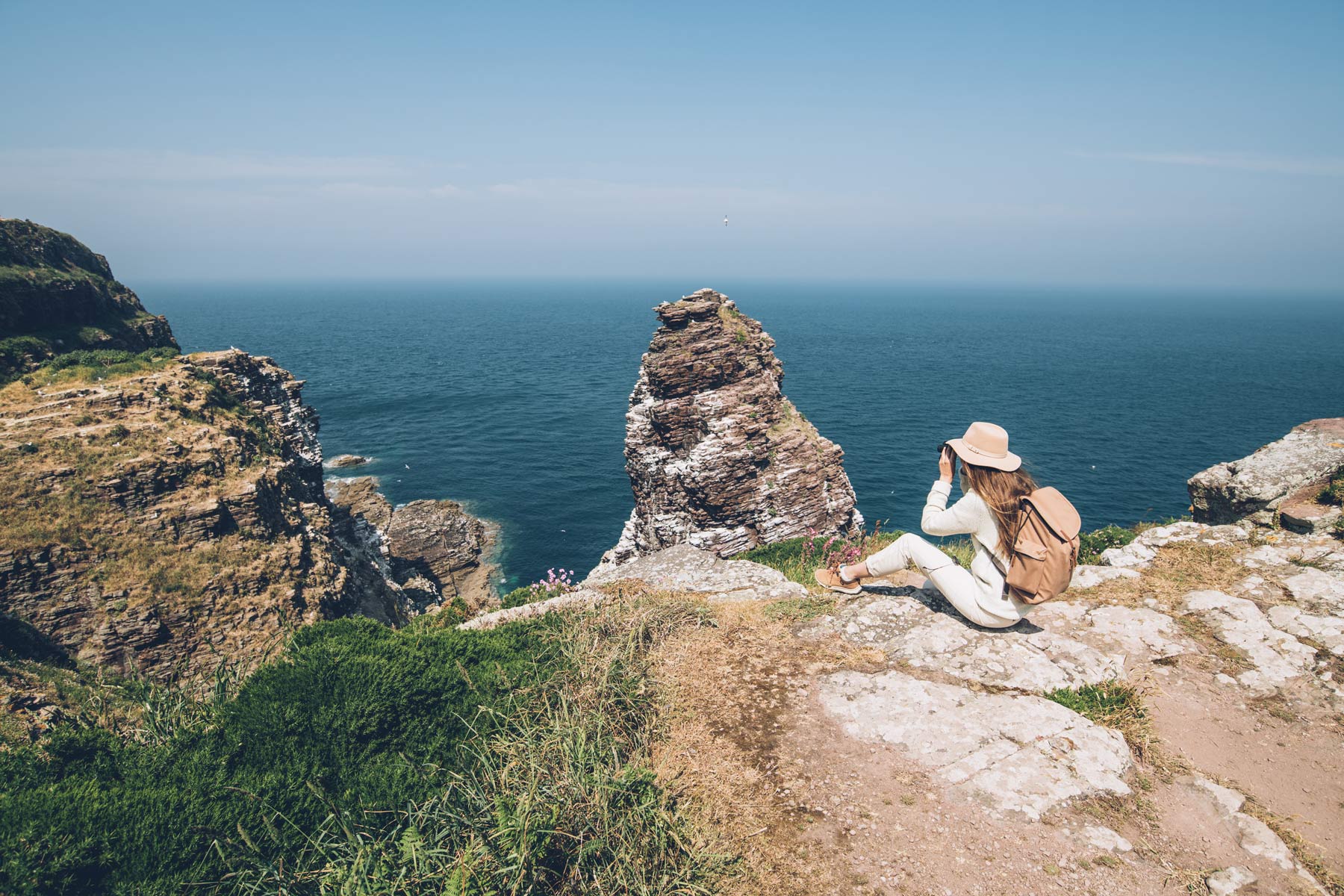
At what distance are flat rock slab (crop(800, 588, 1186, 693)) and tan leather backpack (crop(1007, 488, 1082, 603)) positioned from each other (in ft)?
3.54

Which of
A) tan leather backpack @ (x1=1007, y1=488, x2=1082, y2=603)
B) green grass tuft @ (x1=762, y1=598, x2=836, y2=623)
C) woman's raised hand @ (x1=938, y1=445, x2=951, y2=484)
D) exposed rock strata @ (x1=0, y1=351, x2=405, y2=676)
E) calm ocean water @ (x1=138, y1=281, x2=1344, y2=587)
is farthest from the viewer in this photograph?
calm ocean water @ (x1=138, y1=281, x2=1344, y2=587)

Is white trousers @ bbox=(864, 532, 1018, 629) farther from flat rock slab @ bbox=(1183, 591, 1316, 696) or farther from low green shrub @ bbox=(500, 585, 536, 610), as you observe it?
low green shrub @ bbox=(500, 585, 536, 610)

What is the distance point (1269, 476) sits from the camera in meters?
13.8

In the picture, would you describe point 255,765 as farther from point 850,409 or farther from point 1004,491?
point 850,409

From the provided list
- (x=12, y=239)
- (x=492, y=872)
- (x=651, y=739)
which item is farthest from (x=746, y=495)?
(x=12, y=239)

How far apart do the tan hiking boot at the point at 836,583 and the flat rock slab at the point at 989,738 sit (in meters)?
2.07

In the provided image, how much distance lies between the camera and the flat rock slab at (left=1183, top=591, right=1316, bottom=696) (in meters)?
7.69

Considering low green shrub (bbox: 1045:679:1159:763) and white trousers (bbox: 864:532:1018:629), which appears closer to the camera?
low green shrub (bbox: 1045:679:1159:763)

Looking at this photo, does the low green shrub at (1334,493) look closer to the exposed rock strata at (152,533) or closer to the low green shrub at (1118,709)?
the low green shrub at (1118,709)

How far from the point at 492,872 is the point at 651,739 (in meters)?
2.42

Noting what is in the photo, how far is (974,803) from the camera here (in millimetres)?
5691

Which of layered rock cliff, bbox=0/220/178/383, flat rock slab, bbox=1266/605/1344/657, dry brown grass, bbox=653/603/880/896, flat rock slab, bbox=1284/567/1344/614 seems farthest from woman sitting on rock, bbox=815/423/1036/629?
layered rock cliff, bbox=0/220/178/383

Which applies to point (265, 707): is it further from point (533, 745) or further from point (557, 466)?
Answer: point (557, 466)

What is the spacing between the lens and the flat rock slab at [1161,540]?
1109cm
